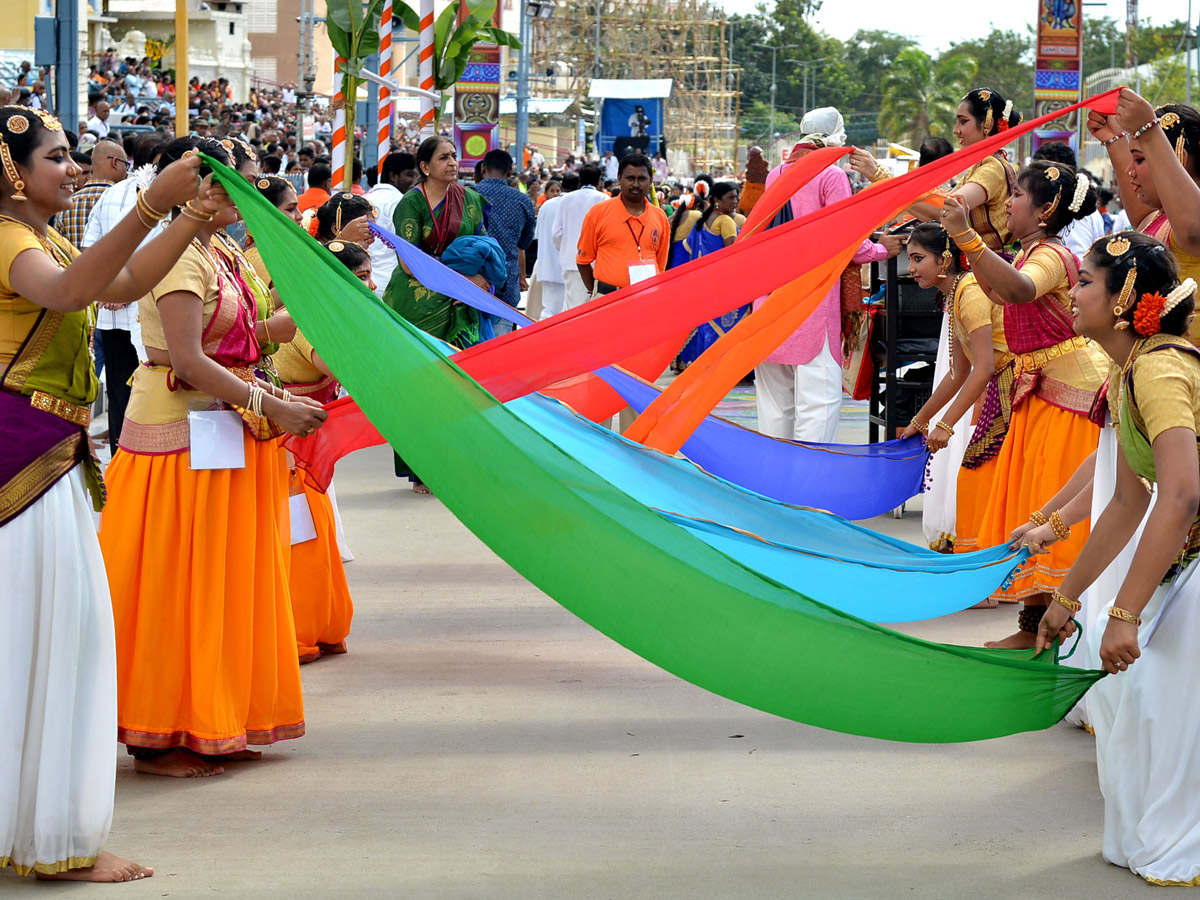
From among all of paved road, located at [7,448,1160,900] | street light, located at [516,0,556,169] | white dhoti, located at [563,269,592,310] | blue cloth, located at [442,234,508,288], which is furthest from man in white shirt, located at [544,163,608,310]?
street light, located at [516,0,556,169]

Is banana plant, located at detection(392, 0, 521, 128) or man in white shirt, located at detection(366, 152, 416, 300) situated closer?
man in white shirt, located at detection(366, 152, 416, 300)

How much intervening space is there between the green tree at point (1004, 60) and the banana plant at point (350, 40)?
8259 cm

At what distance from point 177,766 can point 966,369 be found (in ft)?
11.3

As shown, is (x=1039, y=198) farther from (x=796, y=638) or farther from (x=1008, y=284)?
(x=796, y=638)

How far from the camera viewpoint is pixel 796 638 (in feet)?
10.9

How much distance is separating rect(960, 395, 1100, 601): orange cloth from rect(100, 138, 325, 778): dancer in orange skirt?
2610 millimetres

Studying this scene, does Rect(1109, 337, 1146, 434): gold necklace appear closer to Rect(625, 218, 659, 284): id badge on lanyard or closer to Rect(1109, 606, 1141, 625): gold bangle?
Rect(1109, 606, 1141, 625): gold bangle

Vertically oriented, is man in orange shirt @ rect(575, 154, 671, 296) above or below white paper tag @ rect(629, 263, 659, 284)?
above

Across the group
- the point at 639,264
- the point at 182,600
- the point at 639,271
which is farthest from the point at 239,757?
the point at 639,264

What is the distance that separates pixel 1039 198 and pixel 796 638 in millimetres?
2464

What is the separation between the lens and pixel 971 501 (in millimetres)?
5883

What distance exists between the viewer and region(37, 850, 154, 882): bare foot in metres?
3.46

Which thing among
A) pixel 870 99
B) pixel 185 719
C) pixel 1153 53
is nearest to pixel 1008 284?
pixel 185 719

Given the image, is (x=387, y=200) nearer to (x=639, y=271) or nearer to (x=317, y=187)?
(x=317, y=187)
